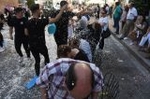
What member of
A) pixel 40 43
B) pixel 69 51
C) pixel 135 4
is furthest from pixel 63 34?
pixel 135 4

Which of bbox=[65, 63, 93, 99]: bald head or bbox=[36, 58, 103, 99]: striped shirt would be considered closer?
bbox=[65, 63, 93, 99]: bald head

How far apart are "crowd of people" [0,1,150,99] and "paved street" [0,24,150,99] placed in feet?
1.56

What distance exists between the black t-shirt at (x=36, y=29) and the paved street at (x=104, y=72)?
3.21 ft

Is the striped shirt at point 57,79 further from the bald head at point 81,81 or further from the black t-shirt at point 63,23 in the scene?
the black t-shirt at point 63,23

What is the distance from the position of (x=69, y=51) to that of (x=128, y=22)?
39.4ft

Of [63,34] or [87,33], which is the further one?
[63,34]

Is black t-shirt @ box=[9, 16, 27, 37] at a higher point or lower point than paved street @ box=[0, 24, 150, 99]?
higher

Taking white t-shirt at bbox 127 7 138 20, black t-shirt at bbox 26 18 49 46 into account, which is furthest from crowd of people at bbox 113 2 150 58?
black t-shirt at bbox 26 18 49 46

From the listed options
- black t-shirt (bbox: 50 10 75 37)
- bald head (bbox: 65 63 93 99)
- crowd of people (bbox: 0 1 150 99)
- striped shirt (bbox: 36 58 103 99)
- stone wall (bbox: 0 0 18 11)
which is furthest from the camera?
stone wall (bbox: 0 0 18 11)

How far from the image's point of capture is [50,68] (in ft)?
9.80

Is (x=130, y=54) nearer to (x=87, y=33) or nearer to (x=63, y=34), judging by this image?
(x=63, y=34)

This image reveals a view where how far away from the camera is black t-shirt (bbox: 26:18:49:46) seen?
773cm

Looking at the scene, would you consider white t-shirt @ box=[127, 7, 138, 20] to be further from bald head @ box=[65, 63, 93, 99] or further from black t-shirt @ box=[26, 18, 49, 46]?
bald head @ box=[65, 63, 93, 99]

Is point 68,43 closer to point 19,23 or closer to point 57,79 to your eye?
point 57,79
